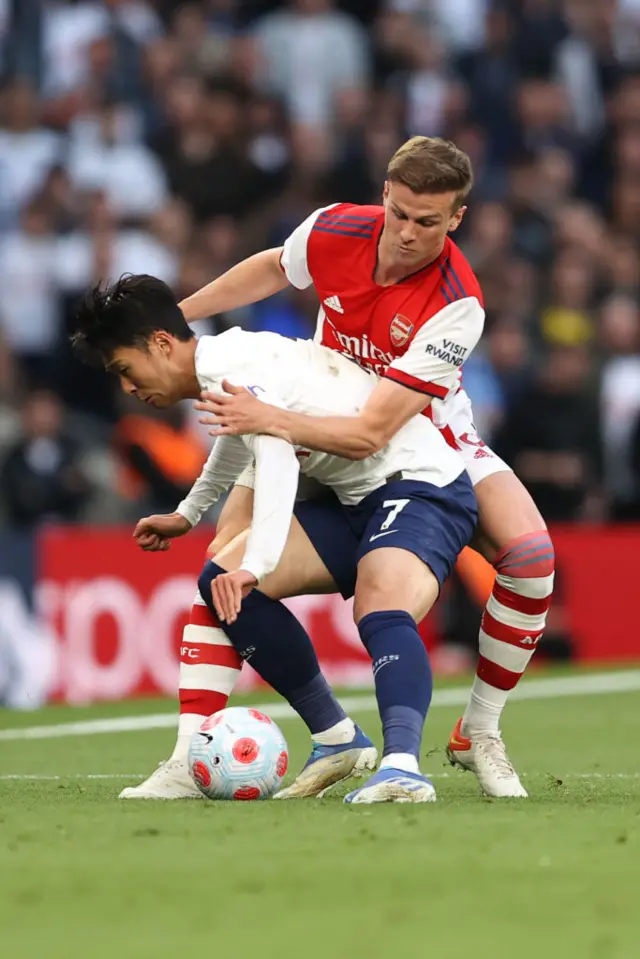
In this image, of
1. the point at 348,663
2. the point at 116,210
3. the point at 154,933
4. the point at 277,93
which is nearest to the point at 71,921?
the point at 154,933

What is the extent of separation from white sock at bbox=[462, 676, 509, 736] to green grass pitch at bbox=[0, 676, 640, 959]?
0.25 m

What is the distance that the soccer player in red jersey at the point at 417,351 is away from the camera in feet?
17.3

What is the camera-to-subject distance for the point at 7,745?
8297 millimetres

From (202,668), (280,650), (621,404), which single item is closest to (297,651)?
(280,650)

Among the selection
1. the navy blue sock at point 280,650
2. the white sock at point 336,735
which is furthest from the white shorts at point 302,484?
the white sock at point 336,735

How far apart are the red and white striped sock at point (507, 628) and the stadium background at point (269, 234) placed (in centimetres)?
538

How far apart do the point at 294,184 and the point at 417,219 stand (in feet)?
28.7

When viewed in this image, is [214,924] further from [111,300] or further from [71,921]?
[111,300]

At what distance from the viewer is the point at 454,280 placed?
5.50 m

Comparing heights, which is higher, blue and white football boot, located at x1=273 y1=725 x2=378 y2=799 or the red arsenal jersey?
the red arsenal jersey

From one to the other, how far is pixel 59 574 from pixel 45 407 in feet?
3.54

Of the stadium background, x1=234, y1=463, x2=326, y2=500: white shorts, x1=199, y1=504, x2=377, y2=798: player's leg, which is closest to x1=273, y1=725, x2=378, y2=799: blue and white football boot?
x1=199, y1=504, x2=377, y2=798: player's leg

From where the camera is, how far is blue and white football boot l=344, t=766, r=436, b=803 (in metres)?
4.95

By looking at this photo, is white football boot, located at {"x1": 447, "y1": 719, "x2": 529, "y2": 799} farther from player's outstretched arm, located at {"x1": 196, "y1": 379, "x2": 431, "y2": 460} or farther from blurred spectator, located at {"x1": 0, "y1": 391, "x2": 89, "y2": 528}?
blurred spectator, located at {"x1": 0, "y1": 391, "x2": 89, "y2": 528}
